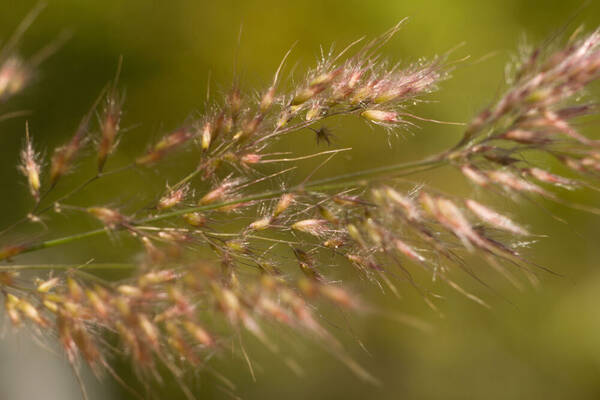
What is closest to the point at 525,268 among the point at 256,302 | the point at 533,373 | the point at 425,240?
the point at 425,240

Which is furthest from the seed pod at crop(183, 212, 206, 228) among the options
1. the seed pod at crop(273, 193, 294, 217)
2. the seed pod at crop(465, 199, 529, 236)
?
the seed pod at crop(465, 199, 529, 236)

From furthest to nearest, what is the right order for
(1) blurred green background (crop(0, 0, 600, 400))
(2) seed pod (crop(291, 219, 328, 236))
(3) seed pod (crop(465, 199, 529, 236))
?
(1) blurred green background (crop(0, 0, 600, 400))
(2) seed pod (crop(291, 219, 328, 236))
(3) seed pod (crop(465, 199, 529, 236))

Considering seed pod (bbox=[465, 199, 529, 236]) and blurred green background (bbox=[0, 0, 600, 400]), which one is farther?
blurred green background (bbox=[0, 0, 600, 400])

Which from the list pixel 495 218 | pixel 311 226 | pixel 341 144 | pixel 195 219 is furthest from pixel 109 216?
pixel 341 144

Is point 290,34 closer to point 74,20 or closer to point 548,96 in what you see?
point 74,20

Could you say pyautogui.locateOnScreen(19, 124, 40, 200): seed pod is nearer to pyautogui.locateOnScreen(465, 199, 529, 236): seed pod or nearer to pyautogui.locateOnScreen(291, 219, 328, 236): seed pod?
pyautogui.locateOnScreen(291, 219, 328, 236): seed pod

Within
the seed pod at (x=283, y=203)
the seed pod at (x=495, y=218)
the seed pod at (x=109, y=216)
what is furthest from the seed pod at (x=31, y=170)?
the seed pod at (x=495, y=218)

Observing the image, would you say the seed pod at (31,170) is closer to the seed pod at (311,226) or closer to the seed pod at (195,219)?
the seed pod at (195,219)

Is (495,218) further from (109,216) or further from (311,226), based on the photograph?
(109,216)
